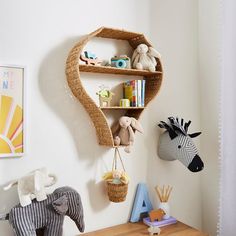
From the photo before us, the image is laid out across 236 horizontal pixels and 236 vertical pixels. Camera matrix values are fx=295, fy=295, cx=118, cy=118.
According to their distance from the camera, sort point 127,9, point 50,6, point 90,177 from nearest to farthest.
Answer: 1. point 50,6
2. point 90,177
3. point 127,9

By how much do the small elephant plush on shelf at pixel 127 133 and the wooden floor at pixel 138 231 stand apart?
47 cm

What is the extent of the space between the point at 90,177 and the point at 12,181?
1.45ft

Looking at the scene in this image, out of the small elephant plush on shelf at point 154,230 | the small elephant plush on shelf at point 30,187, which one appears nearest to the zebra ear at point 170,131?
the small elephant plush on shelf at point 154,230

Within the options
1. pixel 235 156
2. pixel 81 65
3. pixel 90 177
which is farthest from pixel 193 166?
pixel 81 65

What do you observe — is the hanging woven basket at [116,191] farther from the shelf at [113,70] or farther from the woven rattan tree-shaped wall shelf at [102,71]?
the shelf at [113,70]

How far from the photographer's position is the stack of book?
173 cm

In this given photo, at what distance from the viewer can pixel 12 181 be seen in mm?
1484

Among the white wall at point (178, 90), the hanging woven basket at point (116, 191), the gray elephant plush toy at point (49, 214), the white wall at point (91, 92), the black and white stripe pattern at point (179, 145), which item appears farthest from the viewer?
the white wall at point (178, 90)

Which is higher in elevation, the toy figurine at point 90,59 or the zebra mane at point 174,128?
the toy figurine at point 90,59

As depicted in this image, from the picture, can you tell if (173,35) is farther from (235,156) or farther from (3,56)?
(3,56)

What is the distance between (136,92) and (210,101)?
2.10 feet

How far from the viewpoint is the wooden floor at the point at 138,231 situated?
169 cm

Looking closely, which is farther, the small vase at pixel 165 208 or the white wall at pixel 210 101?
the white wall at pixel 210 101

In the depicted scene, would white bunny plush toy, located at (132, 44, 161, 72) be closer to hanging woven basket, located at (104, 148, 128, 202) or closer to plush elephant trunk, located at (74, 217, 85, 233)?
hanging woven basket, located at (104, 148, 128, 202)
